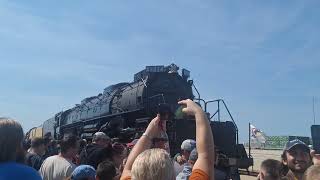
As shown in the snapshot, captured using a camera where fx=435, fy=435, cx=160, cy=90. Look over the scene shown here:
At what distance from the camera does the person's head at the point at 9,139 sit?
3.37 m

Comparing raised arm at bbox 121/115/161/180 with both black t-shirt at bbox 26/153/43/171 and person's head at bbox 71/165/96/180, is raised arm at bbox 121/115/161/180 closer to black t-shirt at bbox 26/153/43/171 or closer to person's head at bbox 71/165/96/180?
person's head at bbox 71/165/96/180

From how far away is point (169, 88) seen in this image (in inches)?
658

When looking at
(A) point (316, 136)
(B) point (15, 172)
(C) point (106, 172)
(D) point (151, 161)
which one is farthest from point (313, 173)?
(A) point (316, 136)

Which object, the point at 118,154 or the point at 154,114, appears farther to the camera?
the point at 154,114

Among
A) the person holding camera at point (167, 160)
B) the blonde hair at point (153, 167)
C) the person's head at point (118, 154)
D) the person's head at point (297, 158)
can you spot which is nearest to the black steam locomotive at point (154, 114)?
the person's head at point (118, 154)

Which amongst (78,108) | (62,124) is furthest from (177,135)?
(62,124)

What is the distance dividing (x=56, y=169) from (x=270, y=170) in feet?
9.43

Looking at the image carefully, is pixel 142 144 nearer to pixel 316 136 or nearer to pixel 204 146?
pixel 204 146


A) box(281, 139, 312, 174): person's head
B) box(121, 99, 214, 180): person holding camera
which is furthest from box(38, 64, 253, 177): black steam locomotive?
box(121, 99, 214, 180): person holding camera

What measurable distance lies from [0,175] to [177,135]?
33.2ft

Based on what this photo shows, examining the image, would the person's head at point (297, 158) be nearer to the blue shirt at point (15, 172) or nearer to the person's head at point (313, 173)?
the person's head at point (313, 173)

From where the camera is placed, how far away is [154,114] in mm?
15164

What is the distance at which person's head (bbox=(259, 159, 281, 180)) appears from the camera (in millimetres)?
4055

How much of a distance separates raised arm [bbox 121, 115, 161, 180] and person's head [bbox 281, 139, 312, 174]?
1401 millimetres
